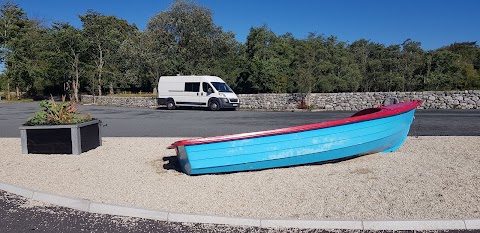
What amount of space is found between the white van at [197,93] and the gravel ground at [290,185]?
16265 millimetres

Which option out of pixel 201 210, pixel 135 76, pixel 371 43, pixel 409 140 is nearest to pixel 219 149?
pixel 201 210

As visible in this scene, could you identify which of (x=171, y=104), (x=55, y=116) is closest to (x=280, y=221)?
(x=55, y=116)

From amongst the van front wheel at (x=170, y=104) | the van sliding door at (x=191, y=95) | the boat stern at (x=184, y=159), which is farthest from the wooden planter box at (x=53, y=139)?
the van front wheel at (x=170, y=104)

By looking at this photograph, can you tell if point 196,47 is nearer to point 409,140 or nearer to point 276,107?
point 276,107

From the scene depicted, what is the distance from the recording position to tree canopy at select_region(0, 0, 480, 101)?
30.1 m

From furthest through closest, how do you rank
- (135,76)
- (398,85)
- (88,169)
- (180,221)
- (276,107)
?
(135,76)
(398,85)
(276,107)
(88,169)
(180,221)

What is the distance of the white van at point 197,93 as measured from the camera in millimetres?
24141

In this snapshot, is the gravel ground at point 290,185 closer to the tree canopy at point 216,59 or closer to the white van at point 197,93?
the white van at point 197,93

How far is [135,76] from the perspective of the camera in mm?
37375

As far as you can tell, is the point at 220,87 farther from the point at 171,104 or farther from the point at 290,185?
the point at 290,185

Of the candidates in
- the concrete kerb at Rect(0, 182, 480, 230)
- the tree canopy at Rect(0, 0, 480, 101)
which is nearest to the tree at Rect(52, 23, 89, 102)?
the tree canopy at Rect(0, 0, 480, 101)

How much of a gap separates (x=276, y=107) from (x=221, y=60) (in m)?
11.2

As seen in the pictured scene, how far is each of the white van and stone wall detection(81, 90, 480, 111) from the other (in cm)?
245

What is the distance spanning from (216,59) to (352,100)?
14.1 meters
